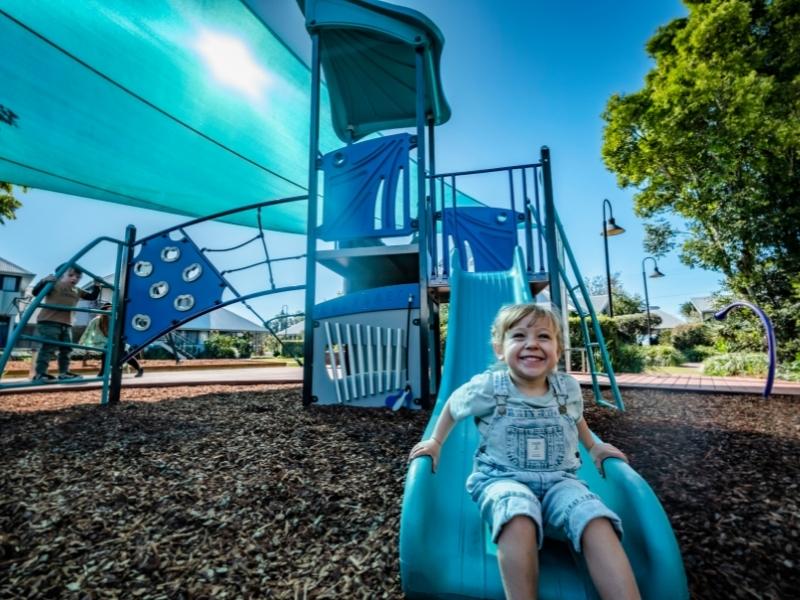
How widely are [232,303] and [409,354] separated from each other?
210cm

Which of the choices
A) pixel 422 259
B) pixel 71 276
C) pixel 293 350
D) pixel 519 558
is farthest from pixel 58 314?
pixel 293 350

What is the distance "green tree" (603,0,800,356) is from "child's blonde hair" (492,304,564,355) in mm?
9757

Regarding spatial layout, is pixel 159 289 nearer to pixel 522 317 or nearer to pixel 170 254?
pixel 170 254

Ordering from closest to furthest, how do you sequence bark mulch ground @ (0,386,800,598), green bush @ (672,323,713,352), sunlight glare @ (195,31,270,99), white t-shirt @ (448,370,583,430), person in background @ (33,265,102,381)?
bark mulch ground @ (0,386,800,598) < white t-shirt @ (448,370,583,430) < sunlight glare @ (195,31,270,99) < person in background @ (33,265,102,381) < green bush @ (672,323,713,352)

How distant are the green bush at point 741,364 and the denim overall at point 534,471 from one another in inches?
358

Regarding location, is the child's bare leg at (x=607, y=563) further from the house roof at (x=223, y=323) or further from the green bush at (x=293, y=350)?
the house roof at (x=223, y=323)

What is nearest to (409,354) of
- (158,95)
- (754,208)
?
(158,95)

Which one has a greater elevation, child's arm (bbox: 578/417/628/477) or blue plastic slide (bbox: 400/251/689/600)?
child's arm (bbox: 578/417/628/477)

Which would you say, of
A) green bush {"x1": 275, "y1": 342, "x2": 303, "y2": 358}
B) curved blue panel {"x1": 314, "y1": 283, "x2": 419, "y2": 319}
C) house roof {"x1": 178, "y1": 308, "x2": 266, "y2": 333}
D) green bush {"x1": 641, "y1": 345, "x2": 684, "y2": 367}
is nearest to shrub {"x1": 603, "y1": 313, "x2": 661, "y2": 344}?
green bush {"x1": 641, "y1": 345, "x2": 684, "y2": 367}

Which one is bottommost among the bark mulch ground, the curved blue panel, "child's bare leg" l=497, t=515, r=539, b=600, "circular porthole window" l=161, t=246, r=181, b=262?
the bark mulch ground

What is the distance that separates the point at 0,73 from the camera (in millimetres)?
3414

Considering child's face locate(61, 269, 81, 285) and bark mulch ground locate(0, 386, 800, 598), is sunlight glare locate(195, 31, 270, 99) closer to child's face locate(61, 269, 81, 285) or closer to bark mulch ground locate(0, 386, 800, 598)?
child's face locate(61, 269, 81, 285)

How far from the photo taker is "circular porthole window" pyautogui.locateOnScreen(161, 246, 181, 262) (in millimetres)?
4344

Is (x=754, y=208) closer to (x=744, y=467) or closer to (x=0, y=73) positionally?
(x=744, y=467)
